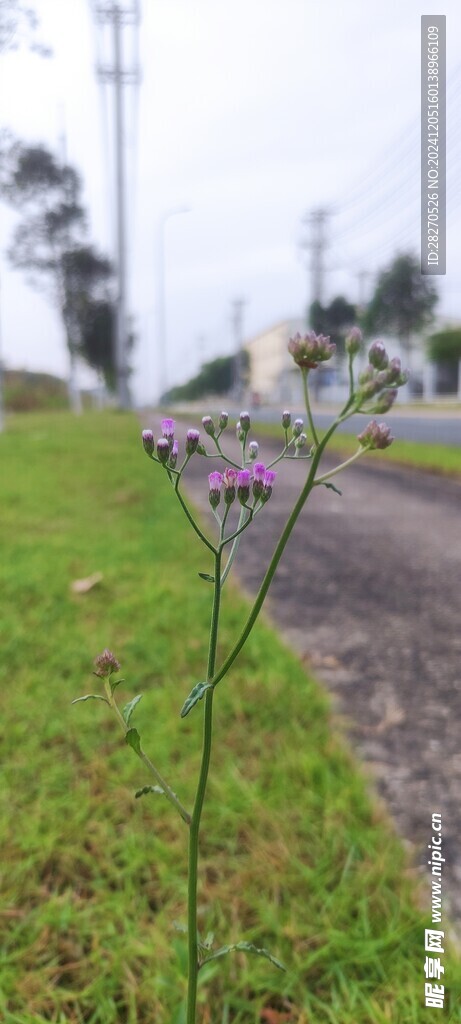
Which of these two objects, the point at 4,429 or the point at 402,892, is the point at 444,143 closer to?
the point at 402,892

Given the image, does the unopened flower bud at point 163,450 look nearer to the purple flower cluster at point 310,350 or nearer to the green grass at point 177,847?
the purple flower cluster at point 310,350

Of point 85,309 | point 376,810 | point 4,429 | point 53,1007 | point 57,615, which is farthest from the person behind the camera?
point 4,429

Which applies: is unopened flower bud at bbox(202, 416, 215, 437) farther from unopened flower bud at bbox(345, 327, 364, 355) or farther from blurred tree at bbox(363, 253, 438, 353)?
blurred tree at bbox(363, 253, 438, 353)

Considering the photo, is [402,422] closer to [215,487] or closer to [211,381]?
[211,381]

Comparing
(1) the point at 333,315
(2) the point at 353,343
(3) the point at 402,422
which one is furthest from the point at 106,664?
(3) the point at 402,422

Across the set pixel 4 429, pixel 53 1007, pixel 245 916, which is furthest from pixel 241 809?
pixel 4 429
